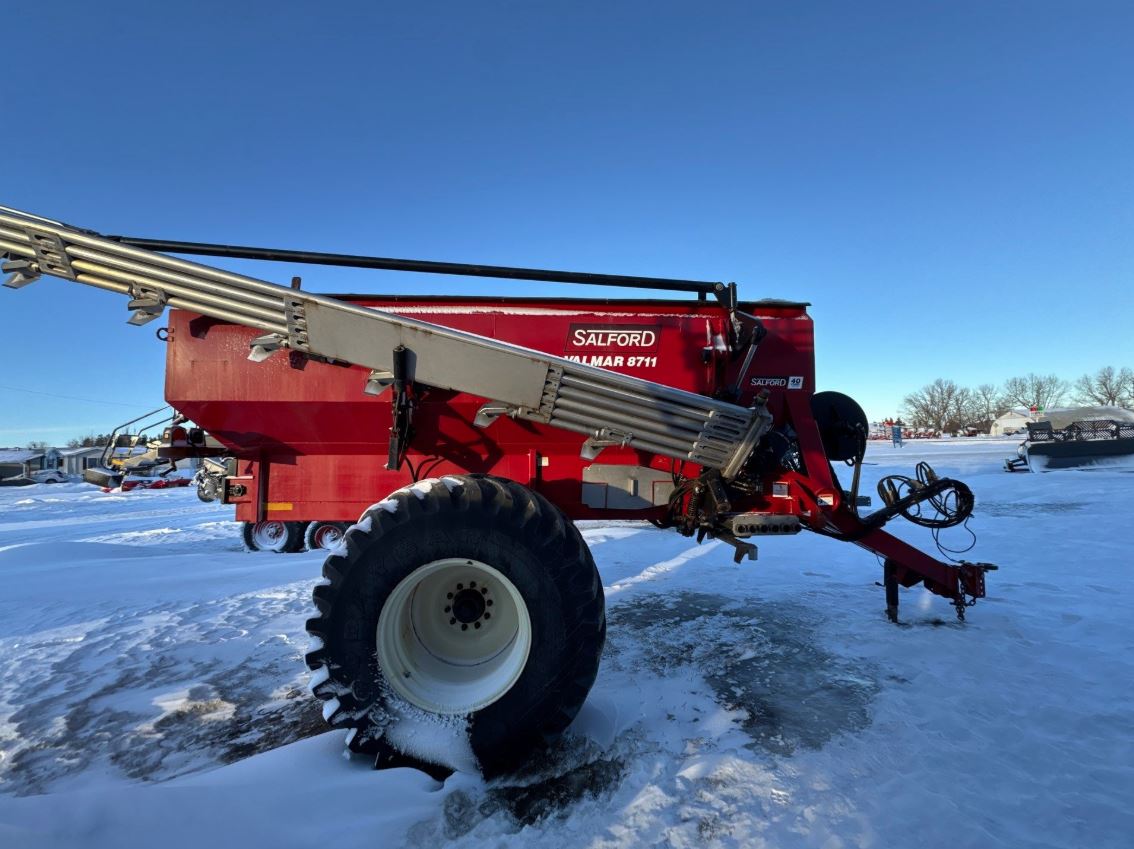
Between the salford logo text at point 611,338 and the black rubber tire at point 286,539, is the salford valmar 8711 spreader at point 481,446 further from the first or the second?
the black rubber tire at point 286,539

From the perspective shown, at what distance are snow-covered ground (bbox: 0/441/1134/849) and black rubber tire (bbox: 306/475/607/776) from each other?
246 millimetres

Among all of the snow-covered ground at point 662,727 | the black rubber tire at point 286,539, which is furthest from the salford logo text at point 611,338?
the black rubber tire at point 286,539

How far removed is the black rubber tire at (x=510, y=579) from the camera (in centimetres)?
251

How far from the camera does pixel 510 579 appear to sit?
258 centimetres

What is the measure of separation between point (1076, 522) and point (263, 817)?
11.5m

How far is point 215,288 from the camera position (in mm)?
2844

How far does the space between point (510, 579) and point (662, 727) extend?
126 cm

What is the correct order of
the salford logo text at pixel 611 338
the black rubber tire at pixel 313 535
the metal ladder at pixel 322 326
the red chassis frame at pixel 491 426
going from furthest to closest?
the black rubber tire at pixel 313 535
the salford logo text at pixel 611 338
the red chassis frame at pixel 491 426
the metal ladder at pixel 322 326

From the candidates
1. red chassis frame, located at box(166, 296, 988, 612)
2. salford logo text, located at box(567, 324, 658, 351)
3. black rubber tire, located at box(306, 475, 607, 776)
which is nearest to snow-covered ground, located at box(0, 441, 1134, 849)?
black rubber tire, located at box(306, 475, 607, 776)

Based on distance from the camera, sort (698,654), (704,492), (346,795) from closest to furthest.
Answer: (346,795) → (704,492) → (698,654)

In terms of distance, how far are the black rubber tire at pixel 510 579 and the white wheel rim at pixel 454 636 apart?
0.06 m

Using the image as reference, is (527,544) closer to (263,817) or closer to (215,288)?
(263,817)

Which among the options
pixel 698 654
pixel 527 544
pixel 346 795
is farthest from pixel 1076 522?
pixel 346 795

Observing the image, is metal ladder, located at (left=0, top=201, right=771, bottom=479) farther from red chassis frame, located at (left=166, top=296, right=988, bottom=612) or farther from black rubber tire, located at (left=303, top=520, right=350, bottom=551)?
black rubber tire, located at (left=303, top=520, right=350, bottom=551)
